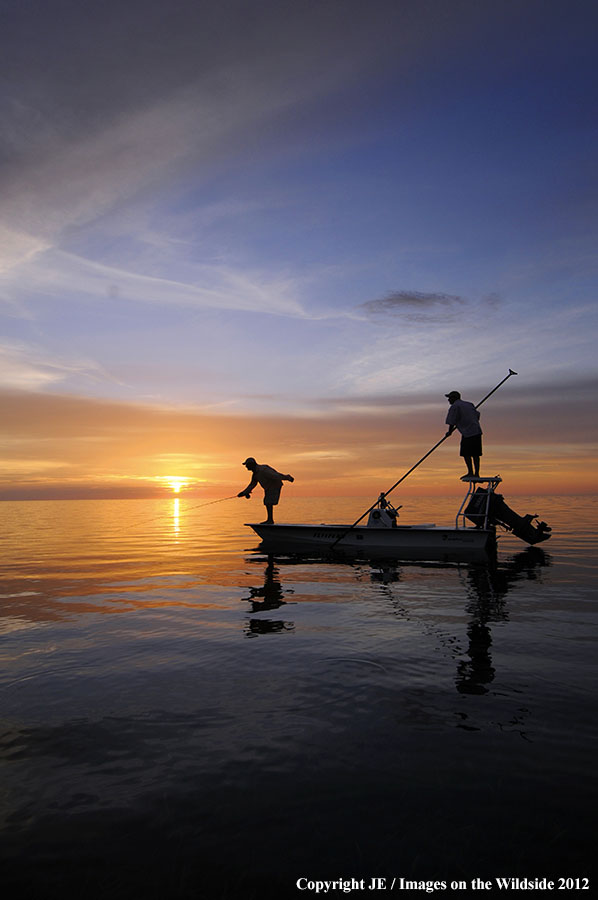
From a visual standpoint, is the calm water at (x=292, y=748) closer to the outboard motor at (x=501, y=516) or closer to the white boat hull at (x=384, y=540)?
the white boat hull at (x=384, y=540)

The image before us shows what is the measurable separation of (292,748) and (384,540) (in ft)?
46.1

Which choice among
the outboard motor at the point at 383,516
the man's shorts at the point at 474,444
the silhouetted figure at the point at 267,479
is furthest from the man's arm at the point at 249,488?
the man's shorts at the point at 474,444

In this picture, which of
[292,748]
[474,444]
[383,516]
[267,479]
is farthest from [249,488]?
[292,748]

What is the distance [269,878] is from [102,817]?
138 centimetres

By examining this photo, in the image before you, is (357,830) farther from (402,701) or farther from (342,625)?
(342,625)

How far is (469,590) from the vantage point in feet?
42.0

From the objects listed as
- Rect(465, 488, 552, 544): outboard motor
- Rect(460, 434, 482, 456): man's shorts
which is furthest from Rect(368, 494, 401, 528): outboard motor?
Rect(460, 434, 482, 456): man's shorts

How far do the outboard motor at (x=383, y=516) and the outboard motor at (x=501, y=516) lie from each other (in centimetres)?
279

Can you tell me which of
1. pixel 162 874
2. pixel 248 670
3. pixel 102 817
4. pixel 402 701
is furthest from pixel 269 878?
pixel 248 670

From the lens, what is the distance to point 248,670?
6.89 meters

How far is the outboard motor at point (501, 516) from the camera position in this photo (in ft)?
62.7

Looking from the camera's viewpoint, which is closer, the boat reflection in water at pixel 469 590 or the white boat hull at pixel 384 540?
the boat reflection in water at pixel 469 590

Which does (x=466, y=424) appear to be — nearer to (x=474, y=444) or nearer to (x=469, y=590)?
(x=474, y=444)

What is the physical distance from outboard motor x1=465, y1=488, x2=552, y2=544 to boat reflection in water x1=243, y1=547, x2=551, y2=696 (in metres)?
0.88
